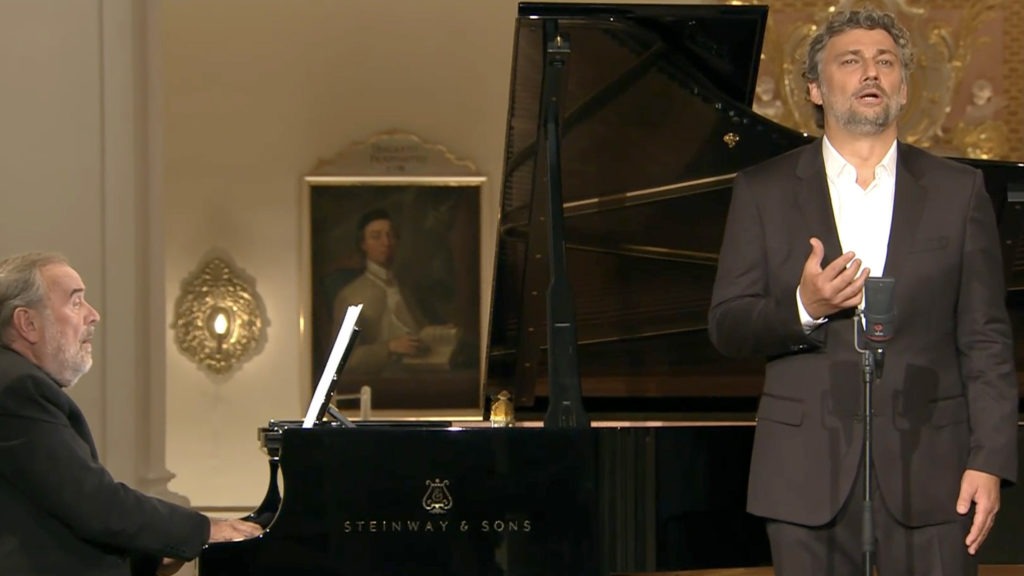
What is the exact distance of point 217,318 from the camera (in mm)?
7828

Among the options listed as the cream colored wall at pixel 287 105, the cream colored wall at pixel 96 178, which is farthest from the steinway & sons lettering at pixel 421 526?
the cream colored wall at pixel 287 105

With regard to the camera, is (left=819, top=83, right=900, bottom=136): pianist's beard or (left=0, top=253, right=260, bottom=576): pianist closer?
(left=819, top=83, right=900, bottom=136): pianist's beard

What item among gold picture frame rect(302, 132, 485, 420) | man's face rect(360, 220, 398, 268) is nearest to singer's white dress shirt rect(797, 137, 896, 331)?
gold picture frame rect(302, 132, 485, 420)

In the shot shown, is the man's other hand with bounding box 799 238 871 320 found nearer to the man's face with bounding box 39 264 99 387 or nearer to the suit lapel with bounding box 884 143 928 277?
the suit lapel with bounding box 884 143 928 277

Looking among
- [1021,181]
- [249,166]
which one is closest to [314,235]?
[249,166]

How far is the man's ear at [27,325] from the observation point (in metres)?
2.82

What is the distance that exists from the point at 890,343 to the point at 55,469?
62.7 inches

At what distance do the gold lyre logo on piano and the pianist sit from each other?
1.56 feet

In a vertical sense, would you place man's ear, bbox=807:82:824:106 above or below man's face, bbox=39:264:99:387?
above

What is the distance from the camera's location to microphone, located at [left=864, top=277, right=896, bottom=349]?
2.12 metres

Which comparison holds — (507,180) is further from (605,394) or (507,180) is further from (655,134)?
(605,394)

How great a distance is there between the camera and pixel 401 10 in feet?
26.1

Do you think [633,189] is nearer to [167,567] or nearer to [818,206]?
[818,206]

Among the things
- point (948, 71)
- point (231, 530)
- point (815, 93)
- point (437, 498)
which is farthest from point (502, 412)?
point (948, 71)
